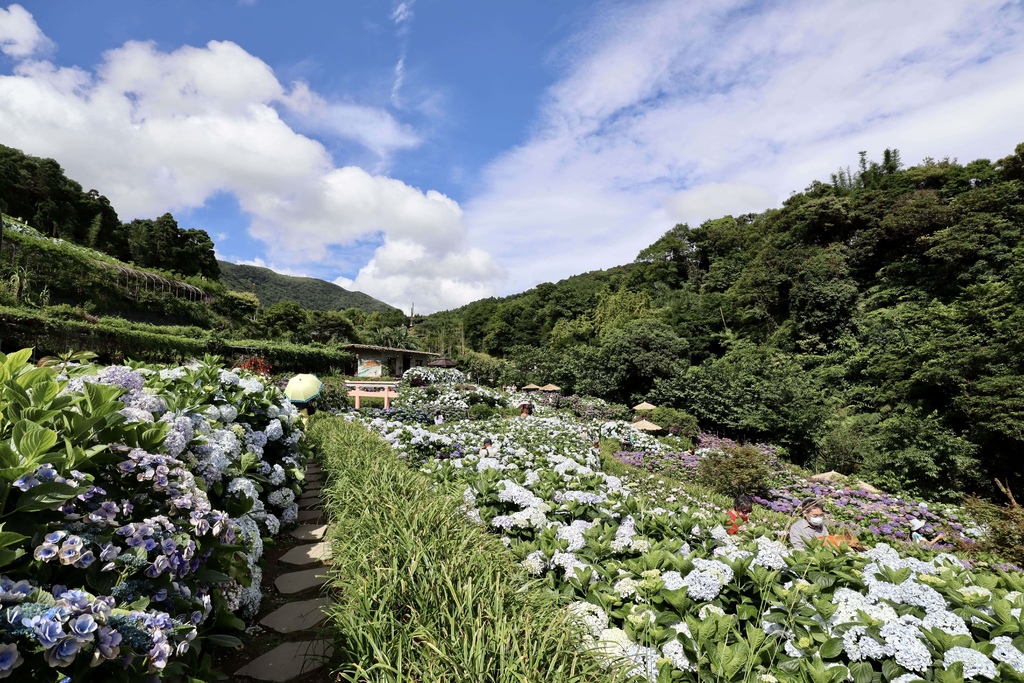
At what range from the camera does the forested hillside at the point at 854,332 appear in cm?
1093

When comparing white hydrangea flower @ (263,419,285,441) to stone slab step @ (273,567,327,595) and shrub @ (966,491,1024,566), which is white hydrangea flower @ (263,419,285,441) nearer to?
stone slab step @ (273,567,327,595)

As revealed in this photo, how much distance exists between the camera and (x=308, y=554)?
10.2 feet

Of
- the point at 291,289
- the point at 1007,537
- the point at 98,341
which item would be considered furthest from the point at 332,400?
the point at 291,289

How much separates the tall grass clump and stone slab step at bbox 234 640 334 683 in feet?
0.76

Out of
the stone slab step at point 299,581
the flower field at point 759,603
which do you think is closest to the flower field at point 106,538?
the stone slab step at point 299,581

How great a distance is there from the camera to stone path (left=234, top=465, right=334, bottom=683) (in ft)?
6.01

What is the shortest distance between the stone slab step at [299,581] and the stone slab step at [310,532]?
627 mm

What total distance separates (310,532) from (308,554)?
1.64ft

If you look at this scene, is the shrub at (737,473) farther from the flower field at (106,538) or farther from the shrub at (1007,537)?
the flower field at (106,538)

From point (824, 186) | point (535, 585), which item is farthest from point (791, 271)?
point (535, 585)

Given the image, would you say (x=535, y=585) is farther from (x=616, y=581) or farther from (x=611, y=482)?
(x=611, y=482)

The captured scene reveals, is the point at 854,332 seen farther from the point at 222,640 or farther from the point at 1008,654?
the point at 222,640

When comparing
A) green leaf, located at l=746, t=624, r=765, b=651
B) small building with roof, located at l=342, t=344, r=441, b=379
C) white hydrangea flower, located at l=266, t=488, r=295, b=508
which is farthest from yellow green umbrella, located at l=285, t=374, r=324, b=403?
small building with roof, located at l=342, t=344, r=441, b=379

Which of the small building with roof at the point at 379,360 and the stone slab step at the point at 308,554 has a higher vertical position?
the small building with roof at the point at 379,360
